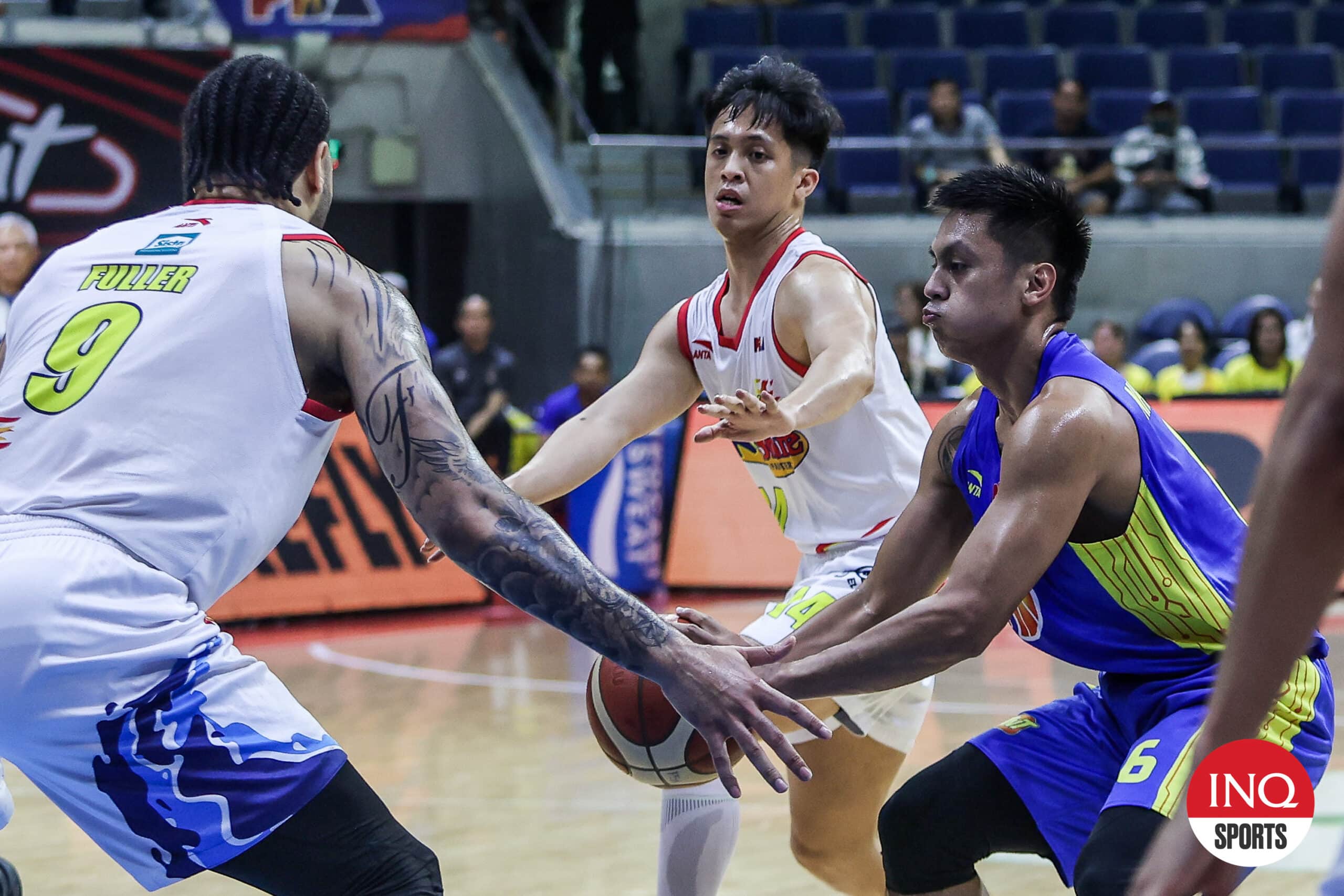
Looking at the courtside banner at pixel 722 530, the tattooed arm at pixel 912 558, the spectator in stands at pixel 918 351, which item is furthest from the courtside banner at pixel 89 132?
the tattooed arm at pixel 912 558

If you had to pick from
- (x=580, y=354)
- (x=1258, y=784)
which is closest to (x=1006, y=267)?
(x=1258, y=784)

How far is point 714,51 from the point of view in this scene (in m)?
13.6

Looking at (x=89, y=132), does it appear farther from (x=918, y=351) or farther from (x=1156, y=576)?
(x=1156, y=576)

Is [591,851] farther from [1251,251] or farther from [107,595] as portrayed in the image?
[1251,251]

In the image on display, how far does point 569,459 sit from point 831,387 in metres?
0.75

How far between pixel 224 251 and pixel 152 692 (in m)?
0.71

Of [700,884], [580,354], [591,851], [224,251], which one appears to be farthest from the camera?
[580,354]

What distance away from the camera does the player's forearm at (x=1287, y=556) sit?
1369 millimetres

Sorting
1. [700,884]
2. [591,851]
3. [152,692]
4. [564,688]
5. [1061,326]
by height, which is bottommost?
[564,688]

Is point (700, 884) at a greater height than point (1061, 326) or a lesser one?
lesser

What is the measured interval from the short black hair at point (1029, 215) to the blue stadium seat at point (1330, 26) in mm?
13645

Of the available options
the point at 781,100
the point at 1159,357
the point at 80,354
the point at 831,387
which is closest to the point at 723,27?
the point at 1159,357

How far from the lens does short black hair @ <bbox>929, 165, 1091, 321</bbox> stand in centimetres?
311

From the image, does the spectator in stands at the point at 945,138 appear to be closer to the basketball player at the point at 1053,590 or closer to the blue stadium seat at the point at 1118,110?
the blue stadium seat at the point at 1118,110
